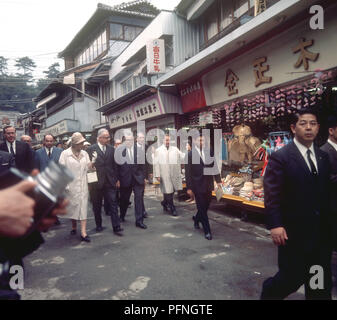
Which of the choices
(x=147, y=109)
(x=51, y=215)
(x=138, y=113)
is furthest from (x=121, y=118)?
(x=51, y=215)

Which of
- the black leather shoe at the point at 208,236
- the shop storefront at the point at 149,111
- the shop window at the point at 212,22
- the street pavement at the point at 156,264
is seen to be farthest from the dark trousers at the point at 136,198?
the shop window at the point at 212,22

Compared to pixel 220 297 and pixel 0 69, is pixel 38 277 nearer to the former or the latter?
pixel 220 297

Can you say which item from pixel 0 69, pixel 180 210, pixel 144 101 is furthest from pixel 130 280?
pixel 0 69

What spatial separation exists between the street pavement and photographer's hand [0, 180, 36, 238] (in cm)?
261

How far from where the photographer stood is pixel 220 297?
11.1 feet

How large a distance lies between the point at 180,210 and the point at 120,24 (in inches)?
645

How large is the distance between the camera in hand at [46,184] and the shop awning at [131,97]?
415 inches

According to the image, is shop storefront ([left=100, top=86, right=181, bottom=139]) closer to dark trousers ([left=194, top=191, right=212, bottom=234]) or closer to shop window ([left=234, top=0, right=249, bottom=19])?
shop window ([left=234, top=0, right=249, bottom=19])

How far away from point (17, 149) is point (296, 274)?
544 centimetres

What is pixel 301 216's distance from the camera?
8.43 feet

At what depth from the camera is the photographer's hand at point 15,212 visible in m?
1.18

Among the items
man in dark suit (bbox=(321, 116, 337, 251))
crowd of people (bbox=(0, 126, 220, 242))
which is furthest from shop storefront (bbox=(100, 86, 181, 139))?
man in dark suit (bbox=(321, 116, 337, 251))

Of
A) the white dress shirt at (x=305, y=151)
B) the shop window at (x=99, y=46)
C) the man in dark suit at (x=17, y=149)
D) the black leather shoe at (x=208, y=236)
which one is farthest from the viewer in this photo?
the shop window at (x=99, y=46)

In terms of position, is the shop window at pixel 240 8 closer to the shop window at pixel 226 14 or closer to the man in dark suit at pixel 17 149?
the shop window at pixel 226 14
